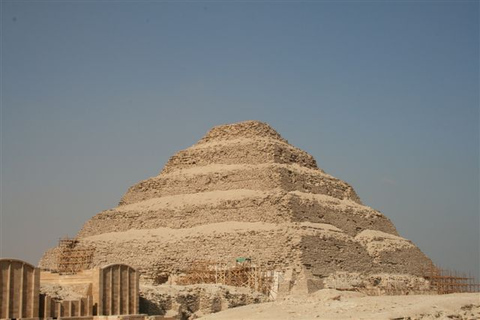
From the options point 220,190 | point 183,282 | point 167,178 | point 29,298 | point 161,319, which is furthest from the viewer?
point 167,178

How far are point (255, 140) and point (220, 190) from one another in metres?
5.77

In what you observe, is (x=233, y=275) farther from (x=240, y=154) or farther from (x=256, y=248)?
(x=240, y=154)

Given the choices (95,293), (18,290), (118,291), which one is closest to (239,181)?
(118,291)

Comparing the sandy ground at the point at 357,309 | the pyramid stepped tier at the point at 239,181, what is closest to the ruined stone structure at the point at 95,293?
the sandy ground at the point at 357,309

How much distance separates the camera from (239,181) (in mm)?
61594

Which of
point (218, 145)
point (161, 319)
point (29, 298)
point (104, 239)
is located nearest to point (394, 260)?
point (218, 145)

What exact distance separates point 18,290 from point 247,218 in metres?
22.9

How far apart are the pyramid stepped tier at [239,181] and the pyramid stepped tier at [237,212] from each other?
2.29 feet

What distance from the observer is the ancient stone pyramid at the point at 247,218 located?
5528 centimetres

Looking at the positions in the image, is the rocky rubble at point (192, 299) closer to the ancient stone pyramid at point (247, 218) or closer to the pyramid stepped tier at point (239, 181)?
the ancient stone pyramid at point (247, 218)

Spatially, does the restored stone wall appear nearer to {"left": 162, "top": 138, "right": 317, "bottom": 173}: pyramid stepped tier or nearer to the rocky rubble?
the rocky rubble

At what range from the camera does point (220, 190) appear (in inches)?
2438

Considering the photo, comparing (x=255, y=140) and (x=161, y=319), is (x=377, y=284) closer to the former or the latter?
(x=255, y=140)

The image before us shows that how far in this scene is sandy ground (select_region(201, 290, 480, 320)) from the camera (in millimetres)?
40812
